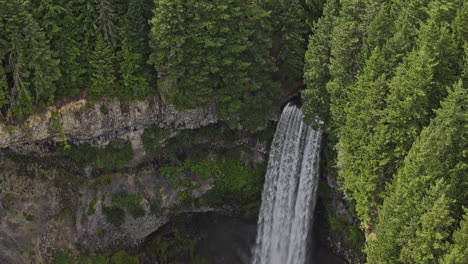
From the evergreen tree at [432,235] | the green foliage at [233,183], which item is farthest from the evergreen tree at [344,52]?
the green foliage at [233,183]

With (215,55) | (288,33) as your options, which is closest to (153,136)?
(215,55)

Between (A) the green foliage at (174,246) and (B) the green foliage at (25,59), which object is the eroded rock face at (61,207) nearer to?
(A) the green foliage at (174,246)

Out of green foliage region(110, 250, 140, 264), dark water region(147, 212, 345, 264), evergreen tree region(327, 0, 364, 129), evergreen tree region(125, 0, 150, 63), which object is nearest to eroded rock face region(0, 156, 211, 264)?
green foliage region(110, 250, 140, 264)

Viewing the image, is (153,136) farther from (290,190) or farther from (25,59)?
(290,190)

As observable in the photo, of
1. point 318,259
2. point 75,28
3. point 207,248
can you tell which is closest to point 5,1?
point 75,28

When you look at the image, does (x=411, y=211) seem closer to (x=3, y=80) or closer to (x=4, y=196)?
(x=3, y=80)

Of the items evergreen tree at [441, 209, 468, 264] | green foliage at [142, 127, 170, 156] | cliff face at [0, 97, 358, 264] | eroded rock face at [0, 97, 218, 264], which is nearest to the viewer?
evergreen tree at [441, 209, 468, 264]

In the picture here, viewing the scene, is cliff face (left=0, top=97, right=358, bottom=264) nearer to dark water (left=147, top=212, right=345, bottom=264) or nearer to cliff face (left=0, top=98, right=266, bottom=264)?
cliff face (left=0, top=98, right=266, bottom=264)
